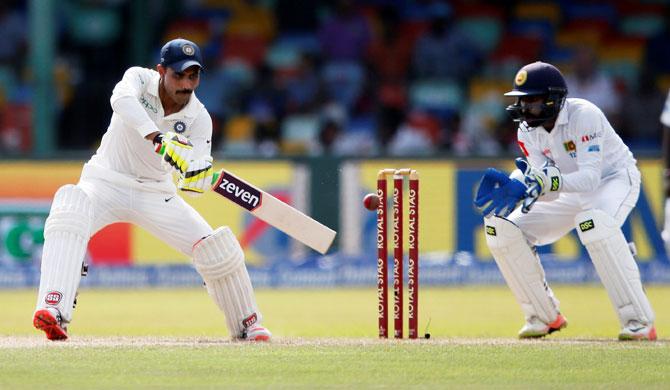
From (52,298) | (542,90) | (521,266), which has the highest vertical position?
(542,90)

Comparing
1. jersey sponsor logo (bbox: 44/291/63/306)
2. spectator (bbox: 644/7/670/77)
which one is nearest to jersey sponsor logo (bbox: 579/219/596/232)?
jersey sponsor logo (bbox: 44/291/63/306)

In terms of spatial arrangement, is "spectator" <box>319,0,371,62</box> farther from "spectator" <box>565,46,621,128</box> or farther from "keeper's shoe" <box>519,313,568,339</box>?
"keeper's shoe" <box>519,313,568,339</box>

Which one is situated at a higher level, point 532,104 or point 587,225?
point 532,104

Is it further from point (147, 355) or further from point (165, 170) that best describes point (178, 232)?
point (147, 355)

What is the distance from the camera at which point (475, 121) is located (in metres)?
14.8

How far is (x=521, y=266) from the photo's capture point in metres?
7.01

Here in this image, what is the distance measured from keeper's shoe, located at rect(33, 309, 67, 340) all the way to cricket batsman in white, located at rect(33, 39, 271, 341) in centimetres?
4

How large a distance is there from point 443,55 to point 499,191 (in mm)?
8975

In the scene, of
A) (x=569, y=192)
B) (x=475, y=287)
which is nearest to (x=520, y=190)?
(x=569, y=192)

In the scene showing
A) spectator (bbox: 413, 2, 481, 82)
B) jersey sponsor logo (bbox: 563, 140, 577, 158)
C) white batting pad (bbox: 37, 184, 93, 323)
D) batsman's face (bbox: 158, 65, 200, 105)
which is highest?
spectator (bbox: 413, 2, 481, 82)

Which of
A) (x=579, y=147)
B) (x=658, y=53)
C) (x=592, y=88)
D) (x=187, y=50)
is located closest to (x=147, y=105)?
(x=187, y=50)

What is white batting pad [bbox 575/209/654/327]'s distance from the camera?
678 centimetres

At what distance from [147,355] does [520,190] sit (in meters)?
2.01

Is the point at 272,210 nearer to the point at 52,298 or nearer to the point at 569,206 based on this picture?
the point at 52,298
